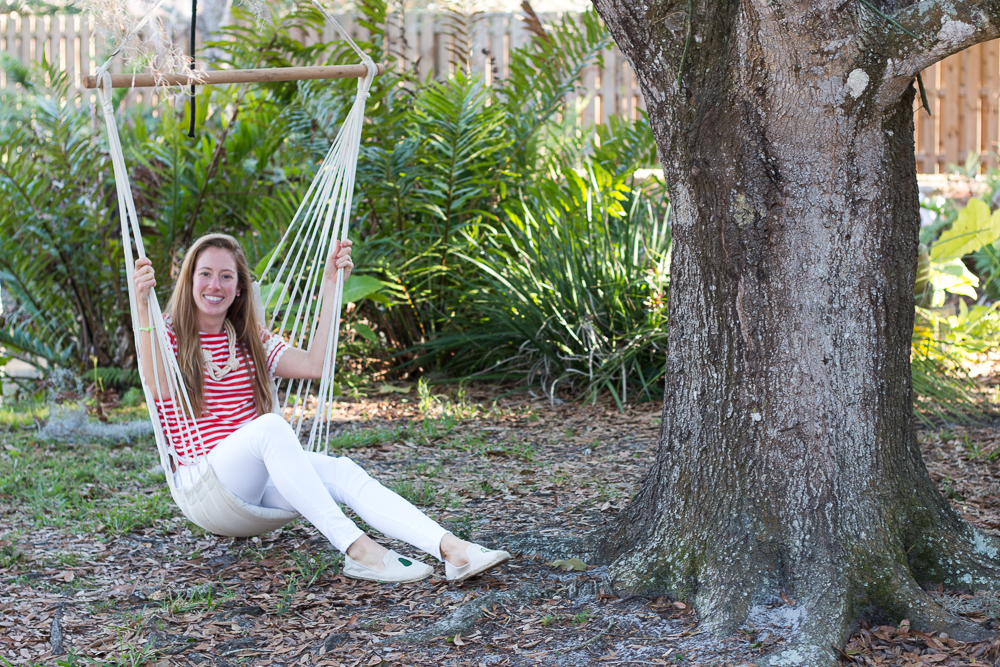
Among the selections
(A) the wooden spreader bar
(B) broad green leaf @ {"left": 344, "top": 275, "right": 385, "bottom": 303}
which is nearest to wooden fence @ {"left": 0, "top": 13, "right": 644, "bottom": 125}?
(B) broad green leaf @ {"left": 344, "top": 275, "right": 385, "bottom": 303}

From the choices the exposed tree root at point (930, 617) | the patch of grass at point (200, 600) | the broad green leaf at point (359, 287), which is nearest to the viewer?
→ the exposed tree root at point (930, 617)

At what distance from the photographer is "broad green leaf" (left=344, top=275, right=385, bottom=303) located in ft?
11.6

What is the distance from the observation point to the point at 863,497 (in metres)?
1.70

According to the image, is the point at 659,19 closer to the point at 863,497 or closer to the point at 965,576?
the point at 863,497

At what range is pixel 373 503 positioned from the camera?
2.00 metres

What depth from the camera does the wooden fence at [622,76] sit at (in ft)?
21.9

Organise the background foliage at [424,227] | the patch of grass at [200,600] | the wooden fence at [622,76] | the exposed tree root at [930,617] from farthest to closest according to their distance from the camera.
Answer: the wooden fence at [622,76], the background foliage at [424,227], the patch of grass at [200,600], the exposed tree root at [930,617]

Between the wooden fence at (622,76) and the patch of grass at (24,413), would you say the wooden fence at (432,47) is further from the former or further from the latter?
the patch of grass at (24,413)

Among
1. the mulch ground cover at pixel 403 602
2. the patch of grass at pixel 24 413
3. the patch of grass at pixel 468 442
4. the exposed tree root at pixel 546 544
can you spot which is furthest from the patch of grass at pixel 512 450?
the patch of grass at pixel 24 413

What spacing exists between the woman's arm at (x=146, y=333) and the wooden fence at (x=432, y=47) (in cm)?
443

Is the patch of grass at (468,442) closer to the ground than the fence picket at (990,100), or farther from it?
closer to the ground

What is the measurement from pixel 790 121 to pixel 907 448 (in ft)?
2.26

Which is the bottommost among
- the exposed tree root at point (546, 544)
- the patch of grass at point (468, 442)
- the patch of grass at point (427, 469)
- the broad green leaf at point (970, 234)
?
the exposed tree root at point (546, 544)

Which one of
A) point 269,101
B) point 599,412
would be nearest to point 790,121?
point 599,412
